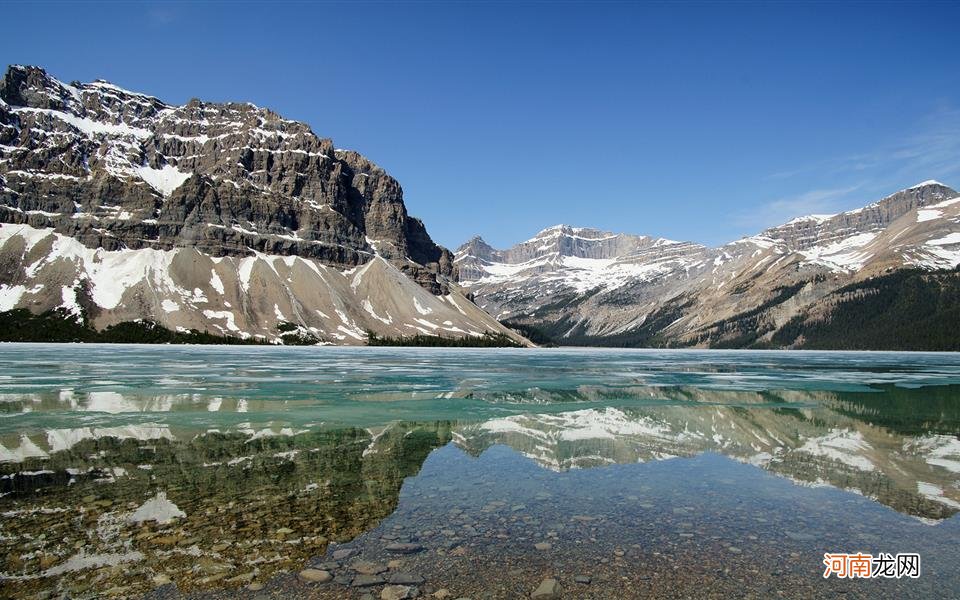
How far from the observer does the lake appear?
41.4 feet

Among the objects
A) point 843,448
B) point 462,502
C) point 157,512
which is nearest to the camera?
point 157,512

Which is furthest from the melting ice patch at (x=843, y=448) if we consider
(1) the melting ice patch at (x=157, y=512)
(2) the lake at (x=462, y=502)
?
(1) the melting ice patch at (x=157, y=512)

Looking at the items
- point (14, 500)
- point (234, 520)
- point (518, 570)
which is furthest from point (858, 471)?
point (14, 500)

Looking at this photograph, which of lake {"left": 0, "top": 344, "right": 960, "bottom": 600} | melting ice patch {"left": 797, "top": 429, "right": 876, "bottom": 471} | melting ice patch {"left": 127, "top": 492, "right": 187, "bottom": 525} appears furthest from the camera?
melting ice patch {"left": 797, "top": 429, "right": 876, "bottom": 471}

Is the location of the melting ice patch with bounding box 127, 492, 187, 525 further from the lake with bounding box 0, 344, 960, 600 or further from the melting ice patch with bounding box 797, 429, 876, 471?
the melting ice patch with bounding box 797, 429, 876, 471

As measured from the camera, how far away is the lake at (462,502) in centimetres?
1263

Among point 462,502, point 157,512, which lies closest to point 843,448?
point 462,502

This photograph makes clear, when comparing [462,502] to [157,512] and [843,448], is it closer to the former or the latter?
[157,512]

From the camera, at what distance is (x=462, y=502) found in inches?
736

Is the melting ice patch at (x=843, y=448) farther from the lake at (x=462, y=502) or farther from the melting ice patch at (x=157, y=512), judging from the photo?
the melting ice patch at (x=157, y=512)

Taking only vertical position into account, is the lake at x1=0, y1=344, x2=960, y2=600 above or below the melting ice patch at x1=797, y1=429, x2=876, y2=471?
above

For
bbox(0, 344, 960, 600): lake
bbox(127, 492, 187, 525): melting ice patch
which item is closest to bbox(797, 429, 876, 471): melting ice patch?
bbox(0, 344, 960, 600): lake

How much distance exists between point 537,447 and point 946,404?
138 ft

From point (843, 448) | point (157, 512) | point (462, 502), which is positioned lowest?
point (843, 448)
